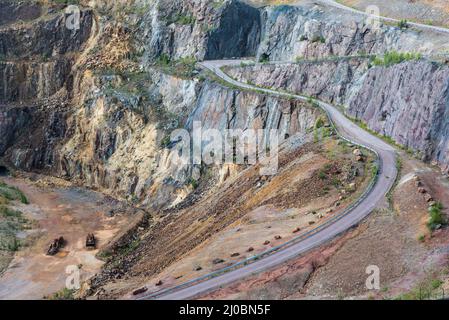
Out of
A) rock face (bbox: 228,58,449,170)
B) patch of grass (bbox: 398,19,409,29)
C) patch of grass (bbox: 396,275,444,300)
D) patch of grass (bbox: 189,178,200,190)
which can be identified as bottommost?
patch of grass (bbox: 396,275,444,300)

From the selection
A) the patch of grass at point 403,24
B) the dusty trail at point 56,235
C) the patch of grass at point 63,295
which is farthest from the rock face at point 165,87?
the patch of grass at point 63,295

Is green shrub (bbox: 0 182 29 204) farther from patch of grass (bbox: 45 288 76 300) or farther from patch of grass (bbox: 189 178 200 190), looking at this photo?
patch of grass (bbox: 45 288 76 300)

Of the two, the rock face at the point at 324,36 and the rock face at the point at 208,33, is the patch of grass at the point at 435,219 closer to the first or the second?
the rock face at the point at 324,36

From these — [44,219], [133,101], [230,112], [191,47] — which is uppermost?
[191,47]

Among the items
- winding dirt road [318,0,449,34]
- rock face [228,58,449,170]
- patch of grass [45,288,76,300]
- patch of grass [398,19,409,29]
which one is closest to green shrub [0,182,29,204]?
patch of grass [45,288,76,300]

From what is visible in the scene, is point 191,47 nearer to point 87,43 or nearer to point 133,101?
point 133,101

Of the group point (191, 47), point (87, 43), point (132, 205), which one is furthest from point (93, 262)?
point (87, 43)
